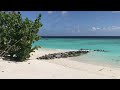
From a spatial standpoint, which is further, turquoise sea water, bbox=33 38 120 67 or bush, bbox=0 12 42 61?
turquoise sea water, bbox=33 38 120 67

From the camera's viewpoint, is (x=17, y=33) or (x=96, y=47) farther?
(x=96, y=47)

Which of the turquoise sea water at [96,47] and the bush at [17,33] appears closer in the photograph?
the bush at [17,33]

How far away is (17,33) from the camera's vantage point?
40.5ft

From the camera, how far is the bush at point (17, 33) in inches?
482

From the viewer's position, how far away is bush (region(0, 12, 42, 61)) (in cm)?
1224

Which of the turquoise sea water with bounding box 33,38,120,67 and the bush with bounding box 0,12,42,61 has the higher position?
the bush with bounding box 0,12,42,61

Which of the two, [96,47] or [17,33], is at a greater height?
[17,33]

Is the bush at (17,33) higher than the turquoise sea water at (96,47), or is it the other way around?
the bush at (17,33)
